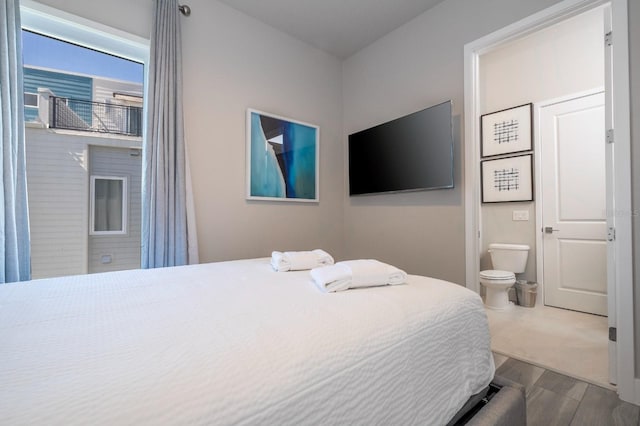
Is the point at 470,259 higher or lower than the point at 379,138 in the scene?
lower

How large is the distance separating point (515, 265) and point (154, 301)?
3.56 metres

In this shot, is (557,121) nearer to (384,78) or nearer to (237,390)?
(384,78)

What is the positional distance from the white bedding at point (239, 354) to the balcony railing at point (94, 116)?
1.30 meters

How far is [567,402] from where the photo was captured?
152 cm

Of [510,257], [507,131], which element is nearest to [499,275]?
[510,257]

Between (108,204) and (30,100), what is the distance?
0.79 meters

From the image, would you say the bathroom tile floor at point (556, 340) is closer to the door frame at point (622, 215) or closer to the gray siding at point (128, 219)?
the door frame at point (622, 215)

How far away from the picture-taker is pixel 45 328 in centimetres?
78

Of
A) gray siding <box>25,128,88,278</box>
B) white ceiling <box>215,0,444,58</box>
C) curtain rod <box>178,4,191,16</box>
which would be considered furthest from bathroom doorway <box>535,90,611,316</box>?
gray siding <box>25,128,88,278</box>

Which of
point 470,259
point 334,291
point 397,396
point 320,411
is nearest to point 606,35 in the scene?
point 470,259

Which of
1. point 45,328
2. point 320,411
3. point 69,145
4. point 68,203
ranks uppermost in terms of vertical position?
point 69,145

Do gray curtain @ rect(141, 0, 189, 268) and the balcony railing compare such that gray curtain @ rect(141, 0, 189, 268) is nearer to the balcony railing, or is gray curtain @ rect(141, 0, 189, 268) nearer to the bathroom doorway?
the balcony railing

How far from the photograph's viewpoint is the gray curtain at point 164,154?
2062 millimetres

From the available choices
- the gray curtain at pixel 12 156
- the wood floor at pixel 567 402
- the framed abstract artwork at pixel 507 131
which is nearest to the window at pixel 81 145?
the gray curtain at pixel 12 156
